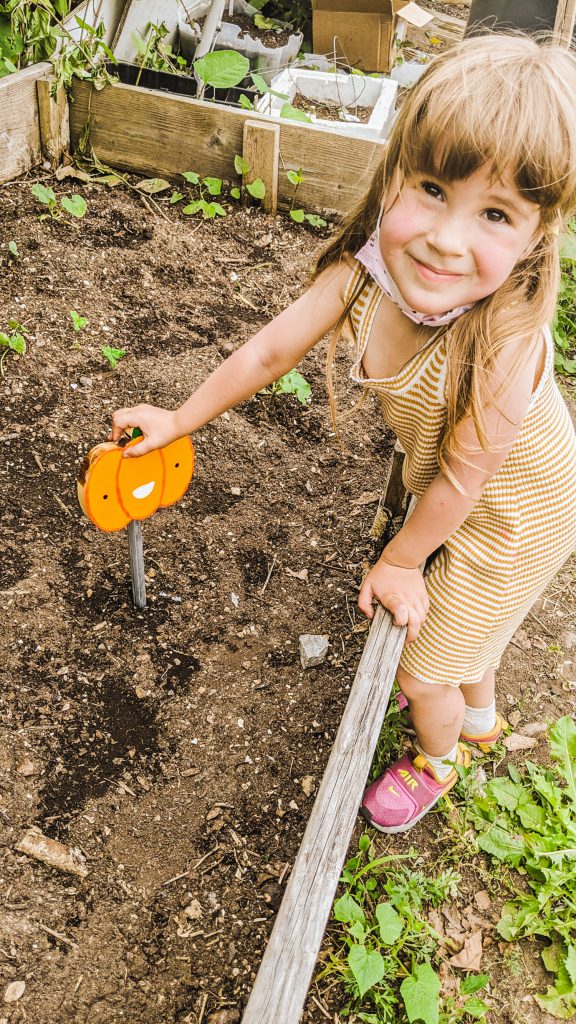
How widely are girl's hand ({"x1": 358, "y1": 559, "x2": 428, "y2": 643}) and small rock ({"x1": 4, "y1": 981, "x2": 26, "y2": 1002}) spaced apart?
98 centimetres

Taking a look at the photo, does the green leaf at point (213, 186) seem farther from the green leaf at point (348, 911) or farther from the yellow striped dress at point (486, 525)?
the green leaf at point (348, 911)

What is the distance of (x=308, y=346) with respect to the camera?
67.3 inches

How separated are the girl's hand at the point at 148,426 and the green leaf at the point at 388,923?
1.10m

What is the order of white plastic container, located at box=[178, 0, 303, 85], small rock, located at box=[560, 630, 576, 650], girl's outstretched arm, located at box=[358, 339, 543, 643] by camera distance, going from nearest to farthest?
girl's outstretched arm, located at box=[358, 339, 543, 643]
small rock, located at box=[560, 630, 576, 650]
white plastic container, located at box=[178, 0, 303, 85]

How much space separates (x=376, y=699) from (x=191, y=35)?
13.1 feet

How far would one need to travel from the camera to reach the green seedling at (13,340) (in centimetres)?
270

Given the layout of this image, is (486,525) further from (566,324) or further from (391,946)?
(566,324)

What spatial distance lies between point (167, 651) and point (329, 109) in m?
3.60

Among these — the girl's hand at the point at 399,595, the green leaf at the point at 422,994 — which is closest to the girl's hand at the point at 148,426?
the girl's hand at the point at 399,595

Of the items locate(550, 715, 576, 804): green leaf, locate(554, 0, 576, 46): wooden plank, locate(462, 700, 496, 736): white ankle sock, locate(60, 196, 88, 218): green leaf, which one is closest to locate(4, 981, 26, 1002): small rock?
locate(462, 700, 496, 736): white ankle sock

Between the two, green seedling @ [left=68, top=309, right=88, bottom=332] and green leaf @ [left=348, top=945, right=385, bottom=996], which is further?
green seedling @ [left=68, top=309, right=88, bottom=332]

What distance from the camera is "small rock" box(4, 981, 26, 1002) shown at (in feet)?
5.11

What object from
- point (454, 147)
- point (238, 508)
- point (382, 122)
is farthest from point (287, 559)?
point (382, 122)

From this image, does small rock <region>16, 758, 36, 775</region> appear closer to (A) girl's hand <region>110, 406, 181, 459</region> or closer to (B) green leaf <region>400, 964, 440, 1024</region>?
(A) girl's hand <region>110, 406, 181, 459</region>
